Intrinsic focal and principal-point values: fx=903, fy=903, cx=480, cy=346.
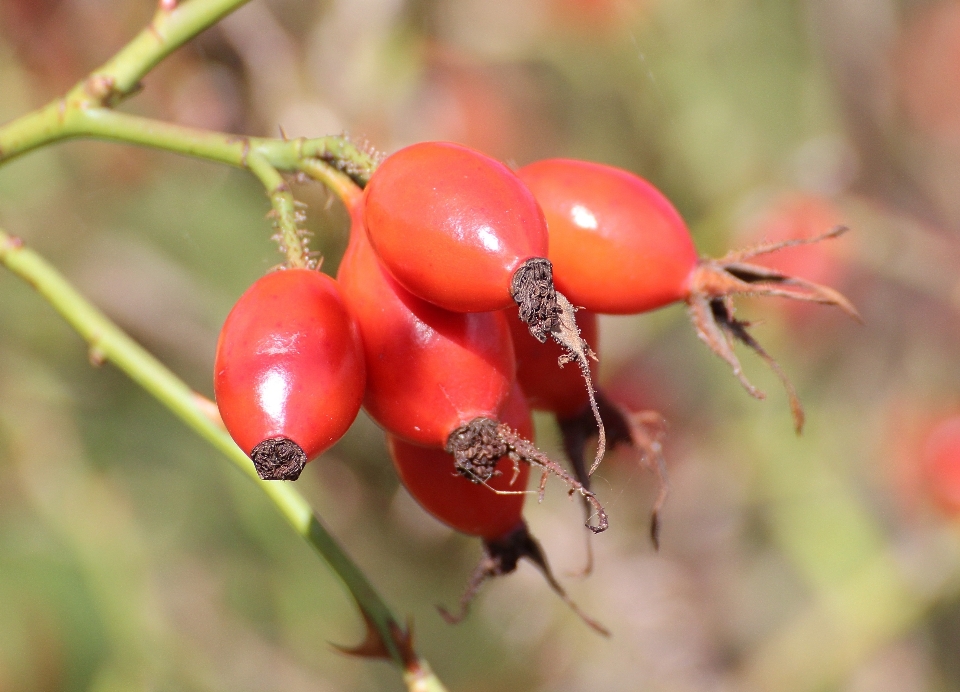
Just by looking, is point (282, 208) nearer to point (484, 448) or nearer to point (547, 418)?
point (484, 448)

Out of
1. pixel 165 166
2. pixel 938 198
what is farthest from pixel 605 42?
pixel 165 166

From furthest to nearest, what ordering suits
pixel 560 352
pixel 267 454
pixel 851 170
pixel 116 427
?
1. pixel 851 170
2. pixel 116 427
3. pixel 560 352
4. pixel 267 454

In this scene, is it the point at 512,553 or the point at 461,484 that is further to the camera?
the point at 512,553

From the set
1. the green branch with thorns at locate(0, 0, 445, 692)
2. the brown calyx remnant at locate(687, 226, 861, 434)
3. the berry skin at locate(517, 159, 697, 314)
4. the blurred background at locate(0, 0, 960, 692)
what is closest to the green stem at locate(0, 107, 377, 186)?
the green branch with thorns at locate(0, 0, 445, 692)

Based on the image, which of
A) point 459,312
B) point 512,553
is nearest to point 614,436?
point 512,553

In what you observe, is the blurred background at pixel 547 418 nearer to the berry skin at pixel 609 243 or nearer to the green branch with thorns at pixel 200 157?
the green branch with thorns at pixel 200 157

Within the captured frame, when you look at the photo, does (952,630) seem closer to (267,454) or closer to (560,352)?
(560,352)
